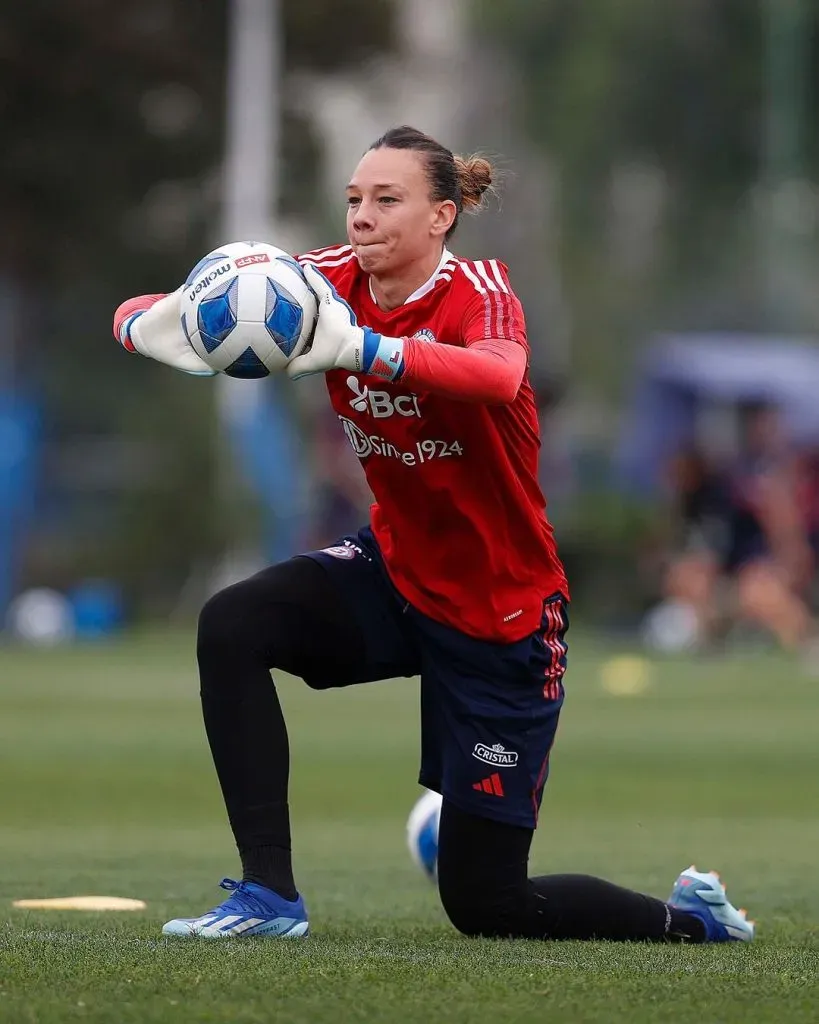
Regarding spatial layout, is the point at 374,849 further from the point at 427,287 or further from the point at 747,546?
the point at 747,546

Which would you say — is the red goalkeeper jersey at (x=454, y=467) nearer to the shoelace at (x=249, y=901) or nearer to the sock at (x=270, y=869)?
the sock at (x=270, y=869)

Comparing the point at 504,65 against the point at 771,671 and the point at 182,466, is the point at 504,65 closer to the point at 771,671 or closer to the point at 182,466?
the point at 182,466

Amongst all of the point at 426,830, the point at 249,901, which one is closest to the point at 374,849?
the point at 426,830

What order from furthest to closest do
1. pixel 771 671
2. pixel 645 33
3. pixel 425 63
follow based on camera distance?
pixel 645 33 → pixel 425 63 → pixel 771 671

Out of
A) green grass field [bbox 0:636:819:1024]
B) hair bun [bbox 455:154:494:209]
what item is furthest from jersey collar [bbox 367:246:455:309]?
green grass field [bbox 0:636:819:1024]

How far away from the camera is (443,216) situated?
233 inches

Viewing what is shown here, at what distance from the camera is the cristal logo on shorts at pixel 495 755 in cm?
588

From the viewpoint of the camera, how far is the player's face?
576 centimetres

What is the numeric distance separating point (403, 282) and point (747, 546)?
1718 centimetres

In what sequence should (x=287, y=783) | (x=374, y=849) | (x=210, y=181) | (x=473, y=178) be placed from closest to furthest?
(x=287, y=783), (x=473, y=178), (x=374, y=849), (x=210, y=181)

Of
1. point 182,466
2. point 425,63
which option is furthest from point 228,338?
point 425,63

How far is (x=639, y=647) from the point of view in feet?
75.0

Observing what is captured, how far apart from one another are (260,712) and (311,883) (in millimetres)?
2011

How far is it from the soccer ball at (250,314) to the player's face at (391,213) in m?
0.27
